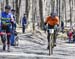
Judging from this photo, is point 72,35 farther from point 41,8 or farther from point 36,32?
point 41,8

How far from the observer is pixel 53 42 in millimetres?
16453

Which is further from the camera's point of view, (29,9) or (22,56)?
(29,9)

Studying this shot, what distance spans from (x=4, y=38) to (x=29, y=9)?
2512cm

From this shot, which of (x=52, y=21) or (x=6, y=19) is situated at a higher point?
(x=6, y=19)

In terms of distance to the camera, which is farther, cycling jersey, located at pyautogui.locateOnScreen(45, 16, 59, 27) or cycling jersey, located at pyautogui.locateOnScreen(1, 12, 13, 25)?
cycling jersey, located at pyautogui.locateOnScreen(45, 16, 59, 27)

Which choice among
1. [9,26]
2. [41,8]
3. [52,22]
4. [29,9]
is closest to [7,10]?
[9,26]

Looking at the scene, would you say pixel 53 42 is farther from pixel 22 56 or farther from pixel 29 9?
pixel 29 9

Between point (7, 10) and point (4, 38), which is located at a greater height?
point (7, 10)

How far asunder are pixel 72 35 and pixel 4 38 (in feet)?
44.8

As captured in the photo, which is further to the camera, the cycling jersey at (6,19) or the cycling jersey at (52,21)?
the cycling jersey at (52,21)

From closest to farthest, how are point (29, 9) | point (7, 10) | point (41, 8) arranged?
point (7, 10) → point (41, 8) → point (29, 9)

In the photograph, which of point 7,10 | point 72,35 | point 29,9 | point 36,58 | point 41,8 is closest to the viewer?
point 36,58

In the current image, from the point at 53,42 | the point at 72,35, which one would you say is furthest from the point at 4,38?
the point at 72,35

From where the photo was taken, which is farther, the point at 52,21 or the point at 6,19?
the point at 52,21
